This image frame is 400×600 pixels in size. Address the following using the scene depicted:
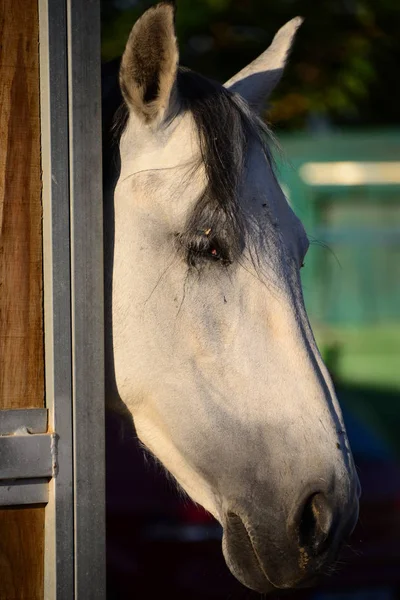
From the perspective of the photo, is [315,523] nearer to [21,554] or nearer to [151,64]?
[21,554]

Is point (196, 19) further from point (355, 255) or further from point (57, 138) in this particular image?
point (57, 138)

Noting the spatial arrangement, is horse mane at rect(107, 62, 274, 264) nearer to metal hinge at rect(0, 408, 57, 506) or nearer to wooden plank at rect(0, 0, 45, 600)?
wooden plank at rect(0, 0, 45, 600)

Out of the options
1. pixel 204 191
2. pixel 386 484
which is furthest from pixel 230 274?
pixel 386 484

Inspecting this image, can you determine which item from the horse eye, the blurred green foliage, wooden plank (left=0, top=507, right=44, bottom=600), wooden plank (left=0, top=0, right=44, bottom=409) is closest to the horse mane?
the horse eye

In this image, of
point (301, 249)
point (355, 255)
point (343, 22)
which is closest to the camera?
point (301, 249)

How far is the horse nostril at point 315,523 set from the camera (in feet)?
6.04

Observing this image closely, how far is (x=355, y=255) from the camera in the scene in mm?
11570

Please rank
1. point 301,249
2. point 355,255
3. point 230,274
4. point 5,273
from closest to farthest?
point 5,273
point 230,274
point 301,249
point 355,255

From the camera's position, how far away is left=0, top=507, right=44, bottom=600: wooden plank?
5.95 ft

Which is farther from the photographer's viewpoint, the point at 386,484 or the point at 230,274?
the point at 386,484

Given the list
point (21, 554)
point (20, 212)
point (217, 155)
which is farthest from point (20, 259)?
point (21, 554)

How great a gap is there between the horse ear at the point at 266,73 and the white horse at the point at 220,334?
47cm

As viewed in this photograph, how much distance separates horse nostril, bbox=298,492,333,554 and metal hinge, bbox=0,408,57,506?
577mm

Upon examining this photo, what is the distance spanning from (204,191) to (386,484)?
317 cm
